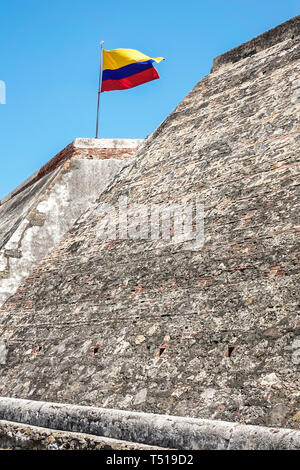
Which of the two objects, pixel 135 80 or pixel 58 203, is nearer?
pixel 58 203

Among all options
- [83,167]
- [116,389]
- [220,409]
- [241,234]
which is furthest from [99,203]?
[220,409]

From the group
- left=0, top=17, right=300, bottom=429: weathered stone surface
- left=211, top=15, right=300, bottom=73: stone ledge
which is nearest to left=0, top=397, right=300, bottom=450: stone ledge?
left=0, top=17, right=300, bottom=429: weathered stone surface

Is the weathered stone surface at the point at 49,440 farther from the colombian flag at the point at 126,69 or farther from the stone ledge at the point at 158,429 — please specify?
the colombian flag at the point at 126,69

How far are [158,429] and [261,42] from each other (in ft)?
22.3

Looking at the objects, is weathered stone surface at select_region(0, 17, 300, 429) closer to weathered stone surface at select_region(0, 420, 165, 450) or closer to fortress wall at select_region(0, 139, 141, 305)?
weathered stone surface at select_region(0, 420, 165, 450)

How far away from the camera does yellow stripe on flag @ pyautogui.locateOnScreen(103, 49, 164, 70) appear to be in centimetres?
1170

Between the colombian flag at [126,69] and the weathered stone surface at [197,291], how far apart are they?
348 cm

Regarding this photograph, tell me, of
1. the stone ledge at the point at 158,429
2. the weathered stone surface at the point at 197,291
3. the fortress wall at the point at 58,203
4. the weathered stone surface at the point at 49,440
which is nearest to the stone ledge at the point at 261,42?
the weathered stone surface at the point at 197,291

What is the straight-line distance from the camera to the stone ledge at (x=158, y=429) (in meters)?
3.05

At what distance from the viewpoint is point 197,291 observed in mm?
5098

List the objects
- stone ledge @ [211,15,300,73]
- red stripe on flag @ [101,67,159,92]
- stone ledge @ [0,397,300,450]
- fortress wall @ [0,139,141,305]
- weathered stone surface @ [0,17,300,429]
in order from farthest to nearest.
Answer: red stripe on flag @ [101,67,159,92] < fortress wall @ [0,139,141,305] < stone ledge @ [211,15,300,73] < weathered stone surface @ [0,17,300,429] < stone ledge @ [0,397,300,450]

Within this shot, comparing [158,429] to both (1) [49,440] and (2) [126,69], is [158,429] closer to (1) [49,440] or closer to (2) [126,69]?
(1) [49,440]

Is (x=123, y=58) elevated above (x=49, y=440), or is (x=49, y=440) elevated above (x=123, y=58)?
(x=123, y=58)

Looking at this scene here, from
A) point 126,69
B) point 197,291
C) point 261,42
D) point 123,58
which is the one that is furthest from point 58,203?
point 197,291
